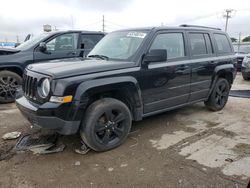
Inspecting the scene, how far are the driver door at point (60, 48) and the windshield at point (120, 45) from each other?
2.52m

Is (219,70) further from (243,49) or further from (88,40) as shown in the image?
(243,49)

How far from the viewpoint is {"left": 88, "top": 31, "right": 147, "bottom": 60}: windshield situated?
4062 mm

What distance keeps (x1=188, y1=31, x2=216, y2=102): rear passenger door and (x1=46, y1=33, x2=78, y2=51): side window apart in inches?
145

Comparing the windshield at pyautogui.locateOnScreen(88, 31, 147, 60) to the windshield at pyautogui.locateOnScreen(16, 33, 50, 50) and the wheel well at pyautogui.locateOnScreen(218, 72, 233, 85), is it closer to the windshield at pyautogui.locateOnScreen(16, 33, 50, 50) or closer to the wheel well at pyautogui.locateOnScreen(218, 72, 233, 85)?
the wheel well at pyautogui.locateOnScreen(218, 72, 233, 85)

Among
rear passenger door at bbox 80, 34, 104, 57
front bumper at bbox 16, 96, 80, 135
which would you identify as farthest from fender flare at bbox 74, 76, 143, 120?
rear passenger door at bbox 80, 34, 104, 57

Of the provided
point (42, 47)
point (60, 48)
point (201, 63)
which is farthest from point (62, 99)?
point (60, 48)

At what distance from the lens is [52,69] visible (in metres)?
3.39

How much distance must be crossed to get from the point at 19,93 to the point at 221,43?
450 cm

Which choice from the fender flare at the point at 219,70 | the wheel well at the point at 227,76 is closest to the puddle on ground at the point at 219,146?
the fender flare at the point at 219,70

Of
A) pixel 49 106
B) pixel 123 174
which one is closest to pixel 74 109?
pixel 49 106

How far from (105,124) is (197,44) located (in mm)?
2673

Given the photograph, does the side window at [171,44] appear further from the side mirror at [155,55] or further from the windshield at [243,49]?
the windshield at [243,49]

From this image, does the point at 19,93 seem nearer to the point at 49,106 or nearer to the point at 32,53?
the point at 49,106

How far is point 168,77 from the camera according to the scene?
428 centimetres
